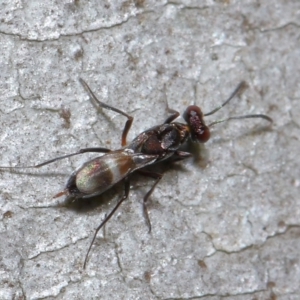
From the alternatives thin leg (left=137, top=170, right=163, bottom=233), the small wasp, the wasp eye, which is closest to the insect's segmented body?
the small wasp

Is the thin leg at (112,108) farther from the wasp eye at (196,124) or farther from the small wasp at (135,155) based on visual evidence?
the wasp eye at (196,124)

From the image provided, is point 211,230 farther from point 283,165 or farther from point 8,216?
point 8,216

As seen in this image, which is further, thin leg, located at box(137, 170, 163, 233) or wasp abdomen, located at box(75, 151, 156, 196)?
thin leg, located at box(137, 170, 163, 233)

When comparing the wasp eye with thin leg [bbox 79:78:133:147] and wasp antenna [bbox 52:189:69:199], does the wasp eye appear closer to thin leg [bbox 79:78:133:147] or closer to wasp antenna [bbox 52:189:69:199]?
thin leg [bbox 79:78:133:147]

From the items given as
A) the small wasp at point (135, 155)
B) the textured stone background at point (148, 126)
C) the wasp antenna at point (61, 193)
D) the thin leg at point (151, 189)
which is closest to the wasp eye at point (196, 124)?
the small wasp at point (135, 155)

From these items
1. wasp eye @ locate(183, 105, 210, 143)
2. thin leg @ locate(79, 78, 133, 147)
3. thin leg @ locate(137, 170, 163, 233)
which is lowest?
thin leg @ locate(137, 170, 163, 233)

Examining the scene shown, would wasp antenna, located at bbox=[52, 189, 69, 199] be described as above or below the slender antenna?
below

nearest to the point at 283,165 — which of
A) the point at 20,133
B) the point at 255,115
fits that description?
the point at 255,115

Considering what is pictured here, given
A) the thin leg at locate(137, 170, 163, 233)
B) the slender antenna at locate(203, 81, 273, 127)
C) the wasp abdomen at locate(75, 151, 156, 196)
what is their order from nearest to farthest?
the wasp abdomen at locate(75, 151, 156, 196) → the thin leg at locate(137, 170, 163, 233) → the slender antenna at locate(203, 81, 273, 127)
